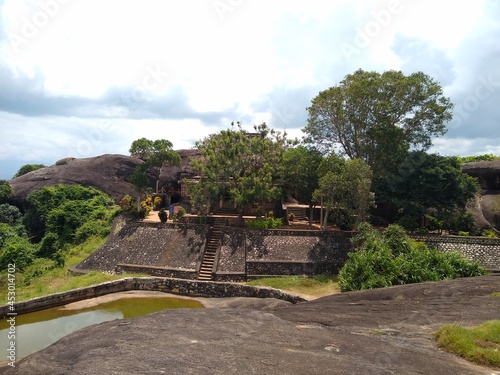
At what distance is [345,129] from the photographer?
28.3 metres

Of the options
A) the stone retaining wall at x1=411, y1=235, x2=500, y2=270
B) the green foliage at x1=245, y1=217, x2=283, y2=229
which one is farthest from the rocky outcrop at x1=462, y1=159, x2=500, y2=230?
the green foliage at x1=245, y1=217, x2=283, y2=229

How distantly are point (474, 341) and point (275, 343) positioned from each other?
391 centimetres

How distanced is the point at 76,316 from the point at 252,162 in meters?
15.1

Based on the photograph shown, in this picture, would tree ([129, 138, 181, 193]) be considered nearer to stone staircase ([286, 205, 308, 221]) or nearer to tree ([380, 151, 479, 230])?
stone staircase ([286, 205, 308, 221])

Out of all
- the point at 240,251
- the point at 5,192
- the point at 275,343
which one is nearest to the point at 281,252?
the point at 240,251

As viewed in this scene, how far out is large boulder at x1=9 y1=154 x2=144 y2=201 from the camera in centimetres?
3862

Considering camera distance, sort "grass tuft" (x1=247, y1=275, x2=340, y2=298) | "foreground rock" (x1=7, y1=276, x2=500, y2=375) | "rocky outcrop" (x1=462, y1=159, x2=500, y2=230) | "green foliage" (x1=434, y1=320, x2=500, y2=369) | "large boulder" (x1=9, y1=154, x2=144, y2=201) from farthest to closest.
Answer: "large boulder" (x1=9, y1=154, x2=144, y2=201), "rocky outcrop" (x1=462, y1=159, x2=500, y2=230), "grass tuft" (x1=247, y1=275, x2=340, y2=298), "green foliage" (x1=434, y1=320, x2=500, y2=369), "foreground rock" (x1=7, y1=276, x2=500, y2=375)

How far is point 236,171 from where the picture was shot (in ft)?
87.0

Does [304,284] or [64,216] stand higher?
[64,216]

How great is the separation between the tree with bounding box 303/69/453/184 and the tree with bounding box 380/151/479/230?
1.13 m

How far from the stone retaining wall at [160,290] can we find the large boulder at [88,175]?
19997mm

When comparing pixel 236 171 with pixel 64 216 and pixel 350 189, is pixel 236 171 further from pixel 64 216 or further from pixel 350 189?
pixel 64 216

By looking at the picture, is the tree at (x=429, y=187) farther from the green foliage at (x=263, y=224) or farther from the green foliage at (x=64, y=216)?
the green foliage at (x=64, y=216)

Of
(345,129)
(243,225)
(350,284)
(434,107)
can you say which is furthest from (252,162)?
(434,107)
